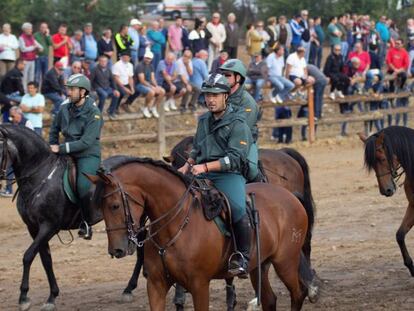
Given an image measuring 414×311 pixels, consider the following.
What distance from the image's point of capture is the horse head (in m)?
13.3

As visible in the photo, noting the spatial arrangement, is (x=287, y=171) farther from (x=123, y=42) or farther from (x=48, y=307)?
(x=123, y=42)

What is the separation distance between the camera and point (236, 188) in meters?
9.50

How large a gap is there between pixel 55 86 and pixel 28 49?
6.56ft

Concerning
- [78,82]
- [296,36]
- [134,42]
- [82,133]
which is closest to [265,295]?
[82,133]

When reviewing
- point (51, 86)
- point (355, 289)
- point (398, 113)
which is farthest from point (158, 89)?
point (355, 289)

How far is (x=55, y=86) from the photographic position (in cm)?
2136

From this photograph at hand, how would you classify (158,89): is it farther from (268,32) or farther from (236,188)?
(236,188)

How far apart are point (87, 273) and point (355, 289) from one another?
3.87 meters

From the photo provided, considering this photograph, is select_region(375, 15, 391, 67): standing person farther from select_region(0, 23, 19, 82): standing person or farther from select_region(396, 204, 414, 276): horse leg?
select_region(396, 204, 414, 276): horse leg

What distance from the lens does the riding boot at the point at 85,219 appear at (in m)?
12.2

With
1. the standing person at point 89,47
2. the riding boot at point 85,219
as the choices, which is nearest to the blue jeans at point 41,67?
the standing person at point 89,47

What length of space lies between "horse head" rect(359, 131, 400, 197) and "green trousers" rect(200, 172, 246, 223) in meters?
4.28

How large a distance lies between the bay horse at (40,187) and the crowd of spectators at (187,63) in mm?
7864

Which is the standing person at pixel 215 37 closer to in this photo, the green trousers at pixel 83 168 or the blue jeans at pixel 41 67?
the blue jeans at pixel 41 67
